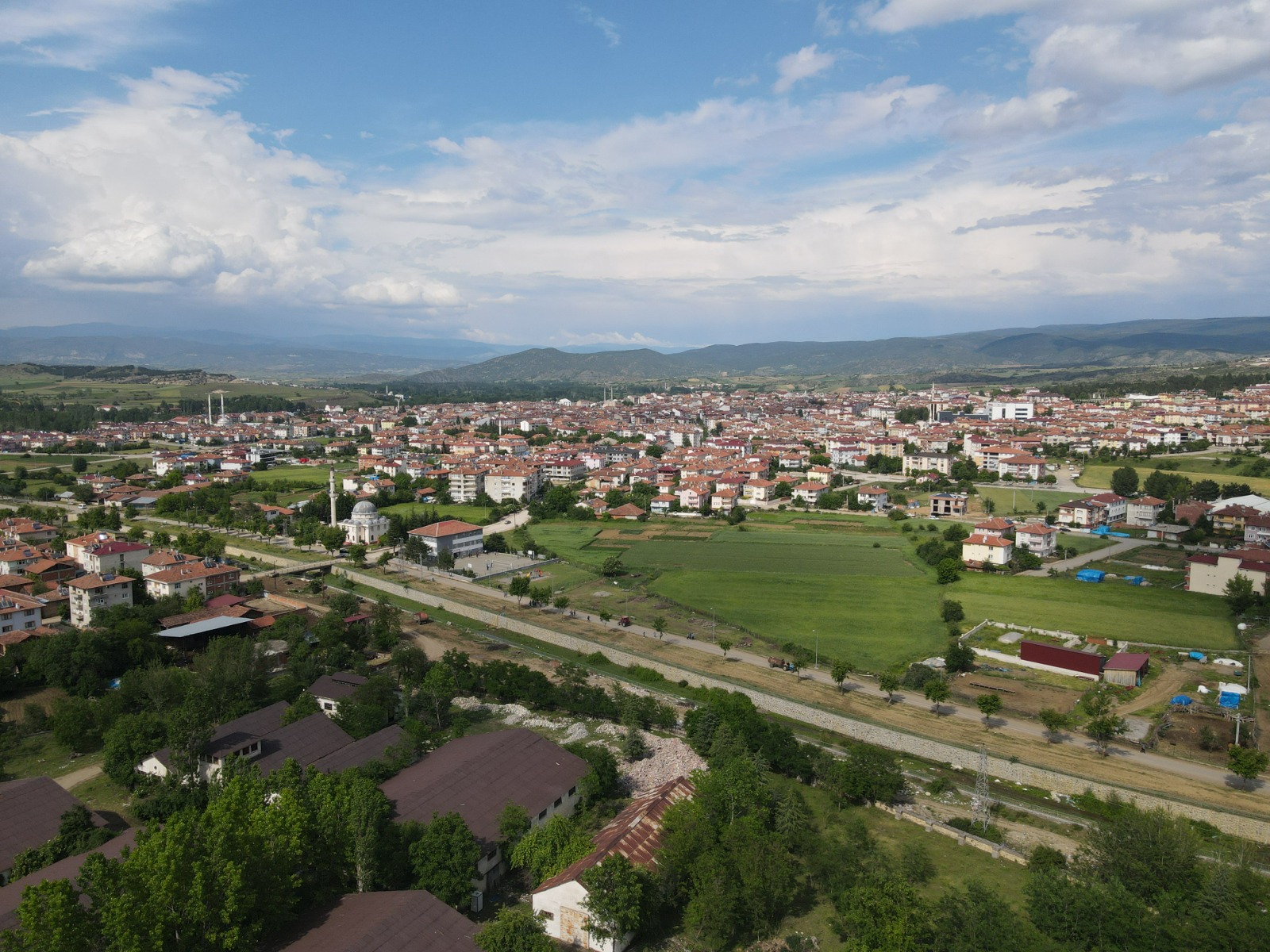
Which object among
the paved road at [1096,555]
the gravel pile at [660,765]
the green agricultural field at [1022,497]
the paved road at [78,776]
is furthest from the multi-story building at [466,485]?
the gravel pile at [660,765]

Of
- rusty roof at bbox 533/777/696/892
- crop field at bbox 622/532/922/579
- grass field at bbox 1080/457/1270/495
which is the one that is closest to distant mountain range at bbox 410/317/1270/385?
grass field at bbox 1080/457/1270/495

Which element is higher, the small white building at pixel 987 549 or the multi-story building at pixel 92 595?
the multi-story building at pixel 92 595

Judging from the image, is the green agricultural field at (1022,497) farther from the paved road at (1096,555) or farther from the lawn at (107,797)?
the lawn at (107,797)

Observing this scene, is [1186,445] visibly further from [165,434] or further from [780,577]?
[165,434]

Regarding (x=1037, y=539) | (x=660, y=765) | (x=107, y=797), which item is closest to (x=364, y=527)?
(x=107, y=797)

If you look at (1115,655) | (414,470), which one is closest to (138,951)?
(1115,655)

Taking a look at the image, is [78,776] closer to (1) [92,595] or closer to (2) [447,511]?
(1) [92,595]
